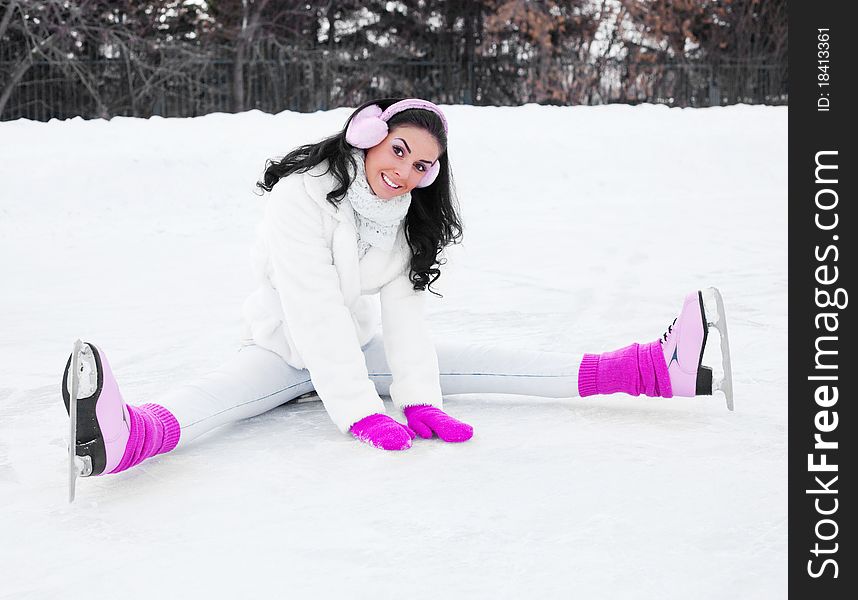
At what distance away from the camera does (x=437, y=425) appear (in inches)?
72.4

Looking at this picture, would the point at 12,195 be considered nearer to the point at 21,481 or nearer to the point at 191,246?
the point at 191,246

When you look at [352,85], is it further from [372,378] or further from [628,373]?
[628,373]

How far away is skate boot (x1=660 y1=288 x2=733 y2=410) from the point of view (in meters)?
1.87

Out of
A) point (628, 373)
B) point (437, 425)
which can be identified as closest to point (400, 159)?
point (437, 425)

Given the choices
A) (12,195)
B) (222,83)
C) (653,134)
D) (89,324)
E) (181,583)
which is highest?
(222,83)

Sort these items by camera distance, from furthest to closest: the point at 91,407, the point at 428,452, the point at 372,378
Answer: the point at 372,378
the point at 428,452
the point at 91,407

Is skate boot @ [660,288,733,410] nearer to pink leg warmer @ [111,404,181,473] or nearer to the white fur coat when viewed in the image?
the white fur coat

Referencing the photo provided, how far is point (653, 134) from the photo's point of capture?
23.5 feet

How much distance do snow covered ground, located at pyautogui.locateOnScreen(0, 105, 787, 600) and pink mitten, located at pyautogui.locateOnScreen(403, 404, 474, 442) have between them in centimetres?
3

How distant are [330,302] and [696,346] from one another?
2.33 ft

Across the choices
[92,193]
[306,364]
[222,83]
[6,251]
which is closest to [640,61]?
[222,83]

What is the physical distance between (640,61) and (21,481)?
9966mm
